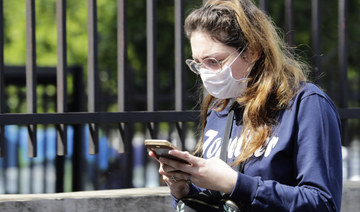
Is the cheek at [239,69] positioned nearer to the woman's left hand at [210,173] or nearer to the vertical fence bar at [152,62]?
the woman's left hand at [210,173]

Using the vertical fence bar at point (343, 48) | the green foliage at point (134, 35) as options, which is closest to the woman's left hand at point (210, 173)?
the vertical fence bar at point (343, 48)

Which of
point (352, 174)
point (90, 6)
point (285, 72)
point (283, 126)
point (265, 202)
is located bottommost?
point (352, 174)

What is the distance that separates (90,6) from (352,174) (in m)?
4.83

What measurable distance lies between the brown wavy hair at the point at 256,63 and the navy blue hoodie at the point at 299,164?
41 millimetres

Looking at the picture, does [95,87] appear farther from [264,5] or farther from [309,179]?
[309,179]

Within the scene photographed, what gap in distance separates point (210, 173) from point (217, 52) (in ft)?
1.63

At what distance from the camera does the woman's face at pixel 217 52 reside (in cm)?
224

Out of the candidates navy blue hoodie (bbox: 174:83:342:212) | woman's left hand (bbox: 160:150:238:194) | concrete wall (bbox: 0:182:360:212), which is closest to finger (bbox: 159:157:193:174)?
woman's left hand (bbox: 160:150:238:194)

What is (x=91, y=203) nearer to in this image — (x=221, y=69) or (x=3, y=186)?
(x=221, y=69)

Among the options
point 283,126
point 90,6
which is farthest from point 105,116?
point 283,126

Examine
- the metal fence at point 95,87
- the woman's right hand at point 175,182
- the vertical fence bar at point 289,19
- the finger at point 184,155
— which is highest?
the vertical fence bar at point 289,19

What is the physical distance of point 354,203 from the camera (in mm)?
3725

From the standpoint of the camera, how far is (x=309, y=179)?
1.96 meters

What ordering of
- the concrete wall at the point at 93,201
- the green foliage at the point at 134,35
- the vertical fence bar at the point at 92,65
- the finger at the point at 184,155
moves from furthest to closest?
the green foliage at the point at 134,35 → the vertical fence bar at the point at 92,65 → the concrete wall at the point at 93,201 → the finger at the point at 184,155
